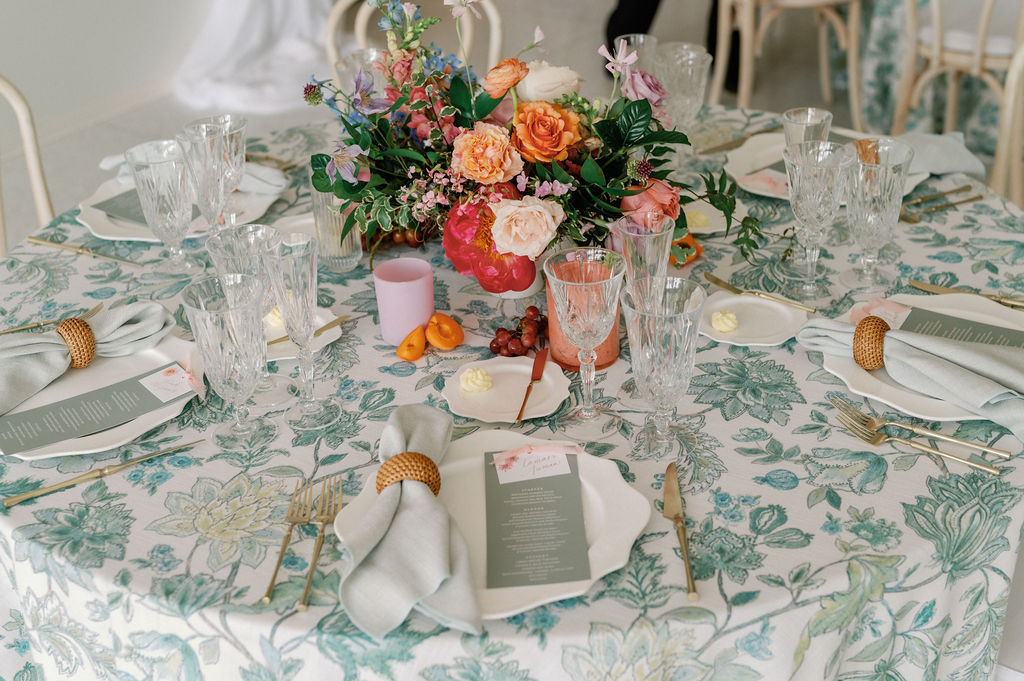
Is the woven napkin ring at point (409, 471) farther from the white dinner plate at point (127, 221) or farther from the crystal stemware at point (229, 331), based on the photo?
the white dinner plate at point (127, 221)

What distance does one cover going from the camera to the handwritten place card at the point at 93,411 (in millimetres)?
1196

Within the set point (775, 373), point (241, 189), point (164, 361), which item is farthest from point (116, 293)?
point (775, 373)

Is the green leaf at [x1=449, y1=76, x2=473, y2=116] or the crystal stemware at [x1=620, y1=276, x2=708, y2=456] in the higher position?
the green leaf at [x1=449, y1=76, x2=473, y2=116]

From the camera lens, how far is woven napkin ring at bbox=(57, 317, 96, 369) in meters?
1.33

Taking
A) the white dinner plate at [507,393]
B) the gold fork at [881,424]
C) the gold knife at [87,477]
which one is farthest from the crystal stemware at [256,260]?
the gold fork at [881,424]

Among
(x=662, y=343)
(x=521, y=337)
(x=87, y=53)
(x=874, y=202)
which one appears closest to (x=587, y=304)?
(x=662, y=343)

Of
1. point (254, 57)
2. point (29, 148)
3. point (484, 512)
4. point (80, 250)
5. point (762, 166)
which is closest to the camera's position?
point (484, 512)

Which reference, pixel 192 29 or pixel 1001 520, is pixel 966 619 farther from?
pixel 192 29

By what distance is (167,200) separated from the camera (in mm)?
1504

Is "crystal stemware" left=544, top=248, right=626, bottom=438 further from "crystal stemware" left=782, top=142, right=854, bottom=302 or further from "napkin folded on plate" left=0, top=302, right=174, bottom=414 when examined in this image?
"napkin folded on plate" left=0, top=302, right=174, bottom=414

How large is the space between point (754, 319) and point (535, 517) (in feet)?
1.85

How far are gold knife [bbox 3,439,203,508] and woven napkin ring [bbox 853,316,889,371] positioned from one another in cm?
89

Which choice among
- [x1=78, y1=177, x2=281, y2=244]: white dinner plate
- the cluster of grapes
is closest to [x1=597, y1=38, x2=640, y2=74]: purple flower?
the cluster of grapes

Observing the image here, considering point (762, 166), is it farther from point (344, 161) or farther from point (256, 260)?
point (256, 260)
